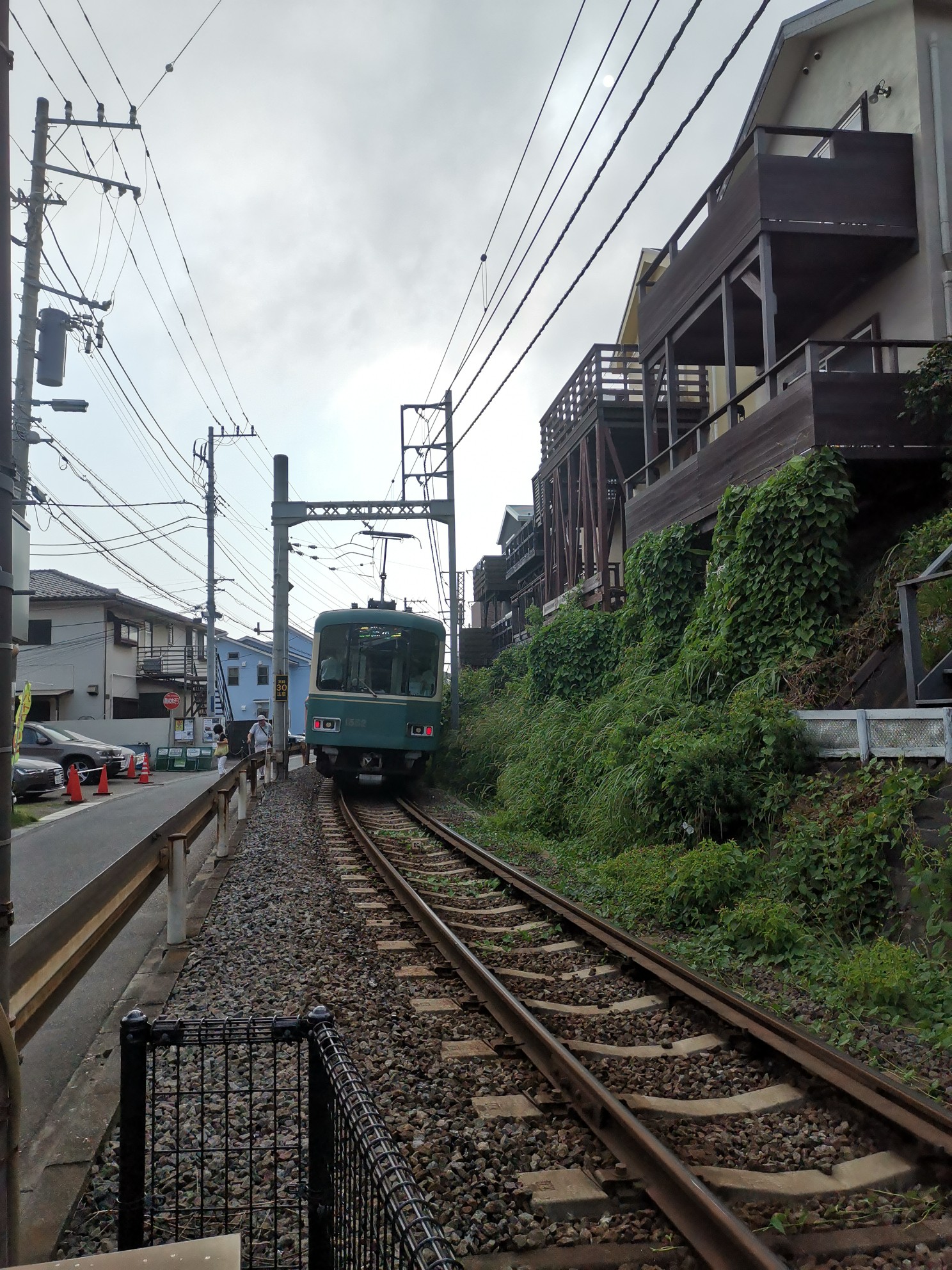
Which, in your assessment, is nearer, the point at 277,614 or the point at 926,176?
the point at 926,176

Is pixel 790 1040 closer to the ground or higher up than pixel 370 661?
closer to the ground

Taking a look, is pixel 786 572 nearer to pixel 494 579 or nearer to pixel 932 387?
pixel 932 387

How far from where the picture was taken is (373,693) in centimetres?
1535

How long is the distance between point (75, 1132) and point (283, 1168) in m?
0.85

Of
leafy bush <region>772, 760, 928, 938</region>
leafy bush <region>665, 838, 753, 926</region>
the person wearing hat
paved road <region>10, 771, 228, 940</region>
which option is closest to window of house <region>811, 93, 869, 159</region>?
leafy bush <region>772, 760, 928, 938</region>

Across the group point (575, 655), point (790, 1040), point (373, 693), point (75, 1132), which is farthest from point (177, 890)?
point (575, 655)

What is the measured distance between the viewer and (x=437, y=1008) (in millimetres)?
4914

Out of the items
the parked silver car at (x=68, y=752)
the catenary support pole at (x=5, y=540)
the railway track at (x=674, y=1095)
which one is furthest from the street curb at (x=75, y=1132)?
the parked silver car at (x=68, y=752)

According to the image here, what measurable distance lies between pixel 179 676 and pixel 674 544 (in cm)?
3276

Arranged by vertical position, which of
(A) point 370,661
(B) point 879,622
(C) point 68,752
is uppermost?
(A) point 370,661

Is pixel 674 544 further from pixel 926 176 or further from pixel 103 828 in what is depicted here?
pixel 103 828

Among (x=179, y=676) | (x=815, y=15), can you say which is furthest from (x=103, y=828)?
(x=179, y=676)

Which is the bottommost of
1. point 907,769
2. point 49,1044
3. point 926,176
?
point 49,1044

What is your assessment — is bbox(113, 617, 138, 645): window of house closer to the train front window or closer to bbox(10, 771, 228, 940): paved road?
bbox(10, 771, 228, 940): paved road
